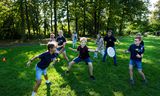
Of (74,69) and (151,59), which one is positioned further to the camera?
(151,59)

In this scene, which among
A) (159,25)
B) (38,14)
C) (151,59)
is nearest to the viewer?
(151,59)

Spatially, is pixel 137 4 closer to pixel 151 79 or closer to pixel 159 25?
pixel 159 25

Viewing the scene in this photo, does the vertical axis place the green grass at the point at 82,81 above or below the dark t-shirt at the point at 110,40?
below

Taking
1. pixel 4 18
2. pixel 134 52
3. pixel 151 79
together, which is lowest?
pixel 151 79

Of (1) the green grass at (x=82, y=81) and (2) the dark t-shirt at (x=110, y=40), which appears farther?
(2) the dark t-shirt at (x=110, y=40)

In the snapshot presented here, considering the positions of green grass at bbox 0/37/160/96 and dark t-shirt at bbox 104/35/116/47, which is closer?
green grass at bbox 0/37/160/96

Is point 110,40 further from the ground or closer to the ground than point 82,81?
further from the ground

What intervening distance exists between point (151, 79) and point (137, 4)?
50040mm

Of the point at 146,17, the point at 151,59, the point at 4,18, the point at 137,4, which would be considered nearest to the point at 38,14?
the point at 4,18

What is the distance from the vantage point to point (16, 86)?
10125 mm

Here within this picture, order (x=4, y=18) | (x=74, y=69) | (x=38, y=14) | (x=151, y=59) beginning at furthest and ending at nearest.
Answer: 1. (x=38, y=14)
2. (x=4, y=18)
3. (x=151, y=59)
4. (x=74, y=69)

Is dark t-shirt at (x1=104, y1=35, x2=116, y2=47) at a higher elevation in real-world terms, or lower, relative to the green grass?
higher

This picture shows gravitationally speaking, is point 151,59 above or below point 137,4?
below

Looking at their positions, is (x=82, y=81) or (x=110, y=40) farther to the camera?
(x=110, y=40)
